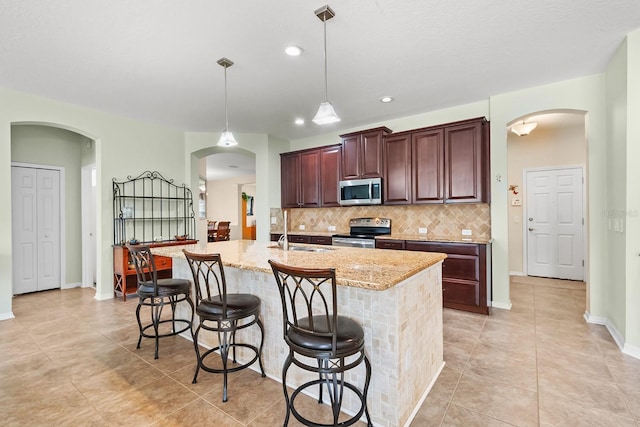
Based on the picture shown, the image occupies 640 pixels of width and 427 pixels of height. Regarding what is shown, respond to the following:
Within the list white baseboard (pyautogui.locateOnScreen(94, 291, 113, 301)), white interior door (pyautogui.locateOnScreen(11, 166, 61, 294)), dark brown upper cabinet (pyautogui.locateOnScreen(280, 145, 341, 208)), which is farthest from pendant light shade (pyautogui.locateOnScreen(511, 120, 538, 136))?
white interior door (pyautogui.locateOnScreen(11, 166, 61, 294))

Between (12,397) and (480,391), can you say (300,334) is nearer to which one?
(480,391)

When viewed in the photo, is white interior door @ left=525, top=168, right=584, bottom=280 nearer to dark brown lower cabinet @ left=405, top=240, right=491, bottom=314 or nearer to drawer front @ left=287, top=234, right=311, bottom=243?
dark brown lower cabinet @ left=405, top=240, right=491, bottom=314

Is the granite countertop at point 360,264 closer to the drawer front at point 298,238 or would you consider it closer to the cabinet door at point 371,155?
the cabinet door at point 371,155

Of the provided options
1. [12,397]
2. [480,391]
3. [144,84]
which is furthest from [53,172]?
[480,391]

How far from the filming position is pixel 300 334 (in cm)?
157

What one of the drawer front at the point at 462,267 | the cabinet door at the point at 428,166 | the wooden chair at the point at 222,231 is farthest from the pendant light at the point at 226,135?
the wooden chair at the point at 222,231

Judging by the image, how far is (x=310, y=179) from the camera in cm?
530

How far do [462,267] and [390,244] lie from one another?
2.97 feet

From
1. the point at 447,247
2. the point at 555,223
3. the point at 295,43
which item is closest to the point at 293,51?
Answer: the point at 295,43

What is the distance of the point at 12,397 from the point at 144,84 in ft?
9.62

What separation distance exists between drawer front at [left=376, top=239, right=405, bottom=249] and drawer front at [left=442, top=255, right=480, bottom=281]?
0.58 metres

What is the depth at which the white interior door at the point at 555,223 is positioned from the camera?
5.18 m

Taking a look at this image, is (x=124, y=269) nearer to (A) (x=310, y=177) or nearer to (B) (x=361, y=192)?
(A) (x=310, y=177)

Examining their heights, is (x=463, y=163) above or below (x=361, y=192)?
above
